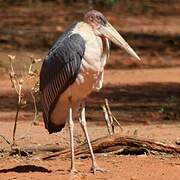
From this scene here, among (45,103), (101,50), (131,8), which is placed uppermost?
(101,50)

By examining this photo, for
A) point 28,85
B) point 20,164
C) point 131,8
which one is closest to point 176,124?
point 20,164

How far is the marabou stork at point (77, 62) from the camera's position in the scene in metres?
6.85

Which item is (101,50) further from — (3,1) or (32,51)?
(3,1)

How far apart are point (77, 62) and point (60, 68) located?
19cm

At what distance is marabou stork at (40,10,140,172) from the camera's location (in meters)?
6.85

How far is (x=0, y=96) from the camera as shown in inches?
532

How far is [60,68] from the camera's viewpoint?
22.8 feet

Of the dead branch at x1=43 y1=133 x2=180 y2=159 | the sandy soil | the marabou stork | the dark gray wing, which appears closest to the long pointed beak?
the marabou stork

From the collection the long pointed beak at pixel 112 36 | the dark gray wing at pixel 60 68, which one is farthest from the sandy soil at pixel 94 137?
the long pointed beak at pixel 112 36

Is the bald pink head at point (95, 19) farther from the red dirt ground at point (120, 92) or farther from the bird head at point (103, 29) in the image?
the red dirt ground at point (120, 92)

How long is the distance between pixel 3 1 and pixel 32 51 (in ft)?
28.7

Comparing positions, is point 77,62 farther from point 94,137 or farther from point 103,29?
point 94,137

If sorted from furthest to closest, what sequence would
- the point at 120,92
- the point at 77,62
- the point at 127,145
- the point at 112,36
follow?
1. the point at 120,92
2. the point at 127,145
3. the point at 112,36
4. the point at 77,62

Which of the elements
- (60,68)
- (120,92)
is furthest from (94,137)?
(120,92)
